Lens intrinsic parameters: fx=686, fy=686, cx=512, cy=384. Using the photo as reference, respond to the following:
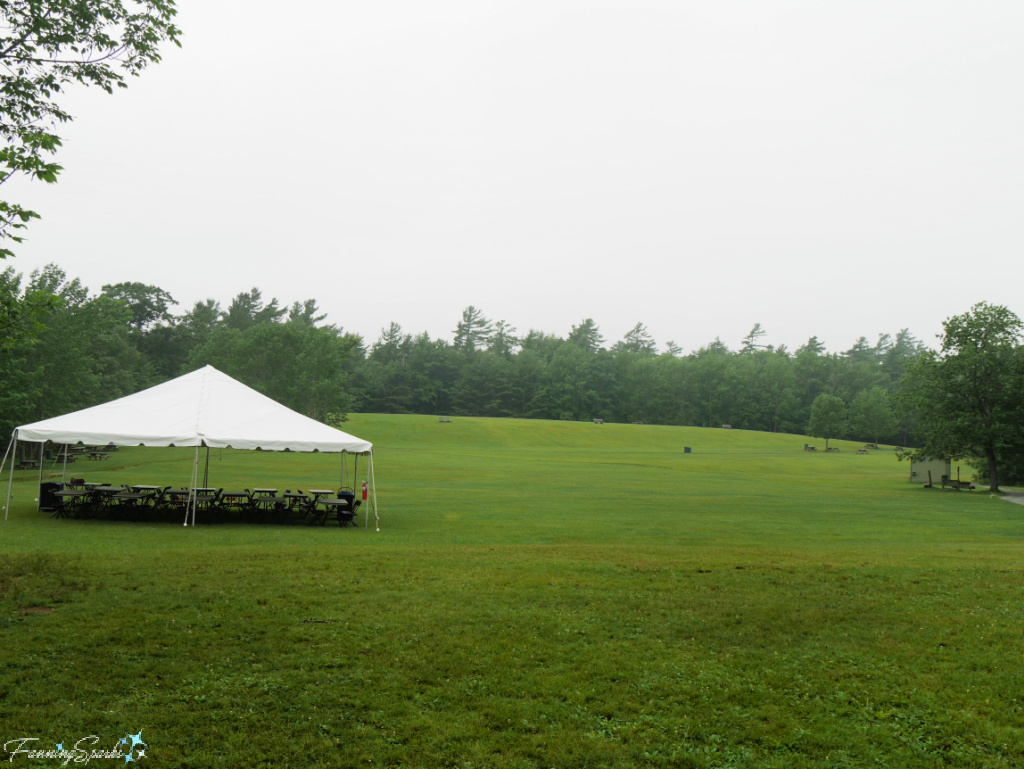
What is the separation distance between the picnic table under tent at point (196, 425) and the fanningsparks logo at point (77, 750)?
9939mm

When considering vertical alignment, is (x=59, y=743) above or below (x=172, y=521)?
above

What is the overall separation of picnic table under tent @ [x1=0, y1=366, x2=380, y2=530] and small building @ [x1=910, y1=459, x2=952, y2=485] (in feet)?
102

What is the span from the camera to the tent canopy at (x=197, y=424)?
14.3 meters

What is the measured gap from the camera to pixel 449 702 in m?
4.98

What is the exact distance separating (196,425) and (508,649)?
11.1 meters

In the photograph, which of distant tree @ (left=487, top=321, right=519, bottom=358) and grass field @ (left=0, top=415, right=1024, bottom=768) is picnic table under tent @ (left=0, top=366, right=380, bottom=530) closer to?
grass field @ (left=0, top=415, right=1024, bottom=768)

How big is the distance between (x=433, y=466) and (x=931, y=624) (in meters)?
29.0

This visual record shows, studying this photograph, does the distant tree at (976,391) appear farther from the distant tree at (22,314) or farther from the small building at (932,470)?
the distant tree at (22,314)

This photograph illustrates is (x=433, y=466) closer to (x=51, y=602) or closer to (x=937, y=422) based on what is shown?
(x=937, y=422)

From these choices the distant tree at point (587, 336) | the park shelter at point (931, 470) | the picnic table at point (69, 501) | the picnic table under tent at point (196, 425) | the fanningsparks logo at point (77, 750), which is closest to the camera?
the fanningsparks logo at point (77, 750)

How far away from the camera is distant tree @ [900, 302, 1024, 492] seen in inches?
1226

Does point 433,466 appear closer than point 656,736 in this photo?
Answer: No

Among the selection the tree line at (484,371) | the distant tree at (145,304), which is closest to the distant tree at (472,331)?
the tree line at (484,371)

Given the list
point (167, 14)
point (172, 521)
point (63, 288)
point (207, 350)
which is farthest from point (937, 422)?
point (207, 350)
